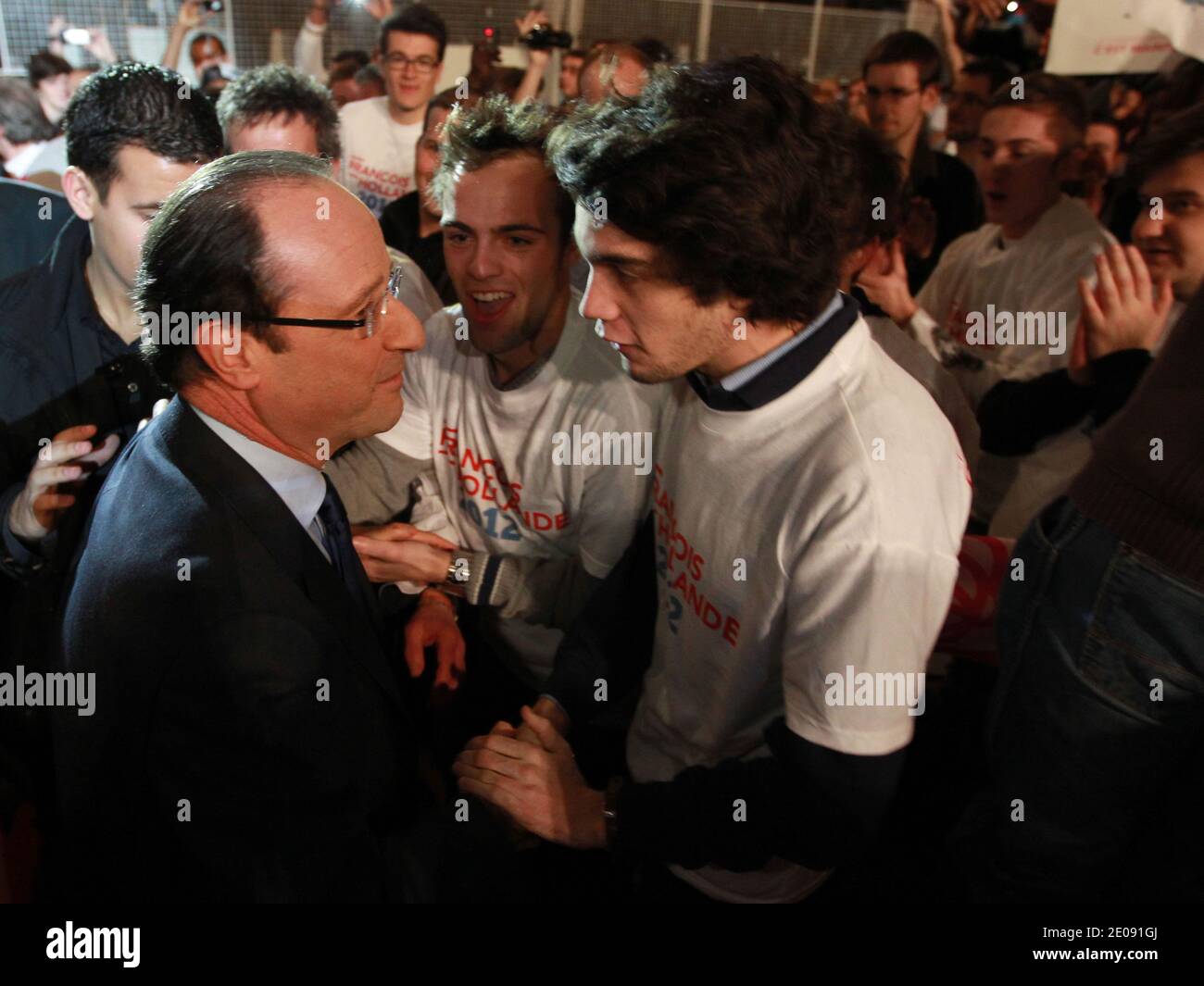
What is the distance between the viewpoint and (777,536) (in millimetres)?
1266

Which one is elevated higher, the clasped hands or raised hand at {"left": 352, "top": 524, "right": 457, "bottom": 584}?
raised hand at {"left": 352, "top": 524, "right": 457, "bottom": 584}

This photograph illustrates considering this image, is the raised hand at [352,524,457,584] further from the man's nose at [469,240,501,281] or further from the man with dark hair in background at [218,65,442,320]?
the man with dark hair in background at [218,65,442,320]

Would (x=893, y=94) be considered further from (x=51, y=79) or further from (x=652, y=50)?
(x=51, y=79)

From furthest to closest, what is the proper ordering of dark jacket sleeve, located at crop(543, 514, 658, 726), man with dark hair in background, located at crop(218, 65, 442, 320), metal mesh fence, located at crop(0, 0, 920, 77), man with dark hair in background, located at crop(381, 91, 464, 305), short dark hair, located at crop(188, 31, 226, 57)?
1. short dark hair, located at crop(188, 31, 226, 57)
2. metal mesh fence, located at crop(0, 0, 920, 77)
3. man with dark hair in background, located at crop(381, 91, 464, 305)
4. man with dark hair in background, located at crop(218, 65, 442, 320)
5. dark jacket sleeve, located at crop(543, 514, 658, 726)

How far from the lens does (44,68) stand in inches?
215

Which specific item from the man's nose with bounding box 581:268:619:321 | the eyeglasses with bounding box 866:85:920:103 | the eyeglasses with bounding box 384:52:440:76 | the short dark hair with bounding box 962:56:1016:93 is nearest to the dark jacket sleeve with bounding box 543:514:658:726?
the man's nose with bounding box 581:268:619:321

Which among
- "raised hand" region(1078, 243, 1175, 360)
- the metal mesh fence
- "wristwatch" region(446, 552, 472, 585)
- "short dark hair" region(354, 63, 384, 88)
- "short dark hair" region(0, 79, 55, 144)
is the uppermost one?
the metal mesh fence

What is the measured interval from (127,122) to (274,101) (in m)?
0.86

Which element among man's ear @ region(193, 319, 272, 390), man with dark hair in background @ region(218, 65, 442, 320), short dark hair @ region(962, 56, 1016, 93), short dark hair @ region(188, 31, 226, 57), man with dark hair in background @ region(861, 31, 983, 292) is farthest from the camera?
short dark hair @ region(188, 31, 226, 57)

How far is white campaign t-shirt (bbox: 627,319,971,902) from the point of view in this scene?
115cm

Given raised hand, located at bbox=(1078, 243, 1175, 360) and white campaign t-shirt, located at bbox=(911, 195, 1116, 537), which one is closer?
raised hand, located at bbox=(1078, 243, 1175, 360)
